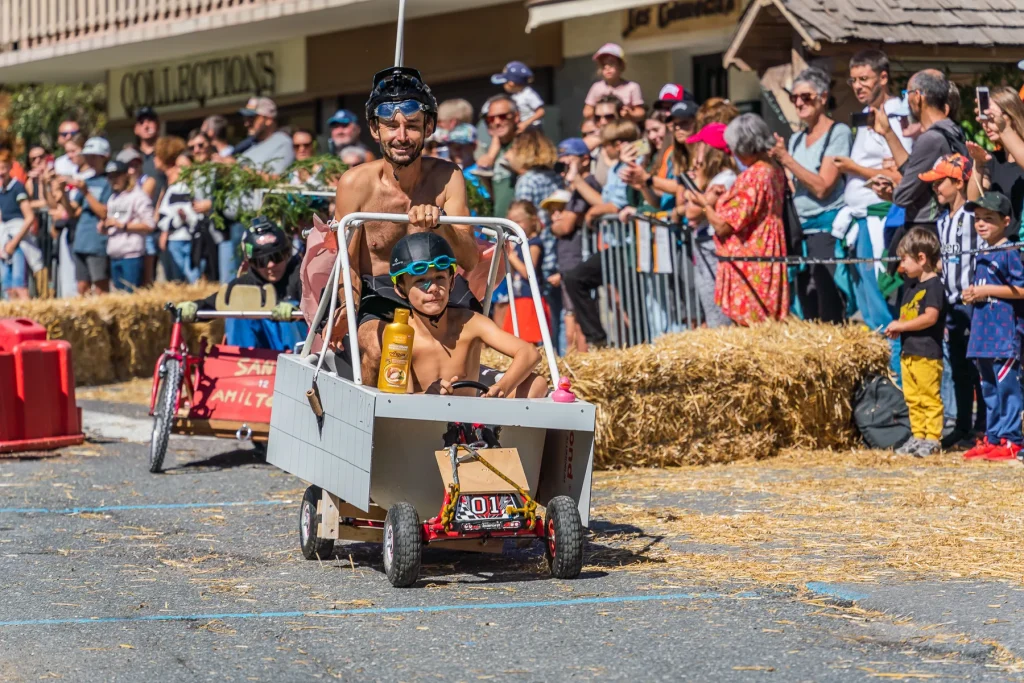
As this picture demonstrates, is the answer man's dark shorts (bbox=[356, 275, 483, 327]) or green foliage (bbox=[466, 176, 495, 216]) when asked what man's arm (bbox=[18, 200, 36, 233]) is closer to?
green foliage (bbox=[466, 176, 495, 216])

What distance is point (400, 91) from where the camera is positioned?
7.74 m

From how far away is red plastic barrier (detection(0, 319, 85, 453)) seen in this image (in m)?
11.5

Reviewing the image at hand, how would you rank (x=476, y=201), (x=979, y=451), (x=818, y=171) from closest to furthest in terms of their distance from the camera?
(x=979, y=451) → (x=818, y=171) → (x=476, y=201)

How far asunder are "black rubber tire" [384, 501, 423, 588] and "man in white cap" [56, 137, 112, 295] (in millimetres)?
12091

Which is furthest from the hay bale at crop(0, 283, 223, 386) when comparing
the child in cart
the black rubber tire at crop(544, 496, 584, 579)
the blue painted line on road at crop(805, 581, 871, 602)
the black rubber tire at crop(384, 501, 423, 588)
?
the blue painted line on road at crop(805, 581, 871, 602)

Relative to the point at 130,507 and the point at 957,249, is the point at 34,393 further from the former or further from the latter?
the point at 957,249

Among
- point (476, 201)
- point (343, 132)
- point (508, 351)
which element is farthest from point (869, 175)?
point (343, 132)

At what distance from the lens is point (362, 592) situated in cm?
685

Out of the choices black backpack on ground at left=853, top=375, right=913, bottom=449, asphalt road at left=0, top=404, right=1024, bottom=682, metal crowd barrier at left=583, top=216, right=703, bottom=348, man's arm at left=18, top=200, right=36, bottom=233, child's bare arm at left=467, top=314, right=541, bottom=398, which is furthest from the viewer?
man's arm at left=18, top=200, right=36, bottom=233

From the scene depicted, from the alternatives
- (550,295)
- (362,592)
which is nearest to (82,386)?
(550,295)

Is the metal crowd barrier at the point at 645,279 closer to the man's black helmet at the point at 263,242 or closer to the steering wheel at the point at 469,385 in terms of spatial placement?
the man's black helmet at the point at 263,242

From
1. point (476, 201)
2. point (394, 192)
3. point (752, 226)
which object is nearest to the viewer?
point (394, 192)

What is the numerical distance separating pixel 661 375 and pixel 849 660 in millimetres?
4955

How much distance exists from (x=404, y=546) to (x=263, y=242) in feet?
16.1
